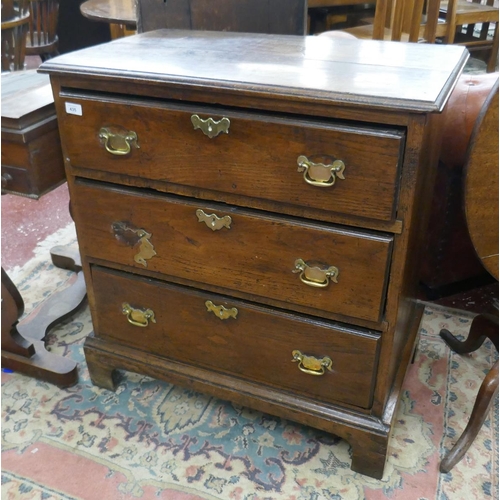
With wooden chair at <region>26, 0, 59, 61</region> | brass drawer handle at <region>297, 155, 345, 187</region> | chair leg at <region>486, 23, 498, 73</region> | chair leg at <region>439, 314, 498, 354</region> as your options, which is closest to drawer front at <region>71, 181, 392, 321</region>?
brass drawer handle at <region>297, 155, 345, 187</region>

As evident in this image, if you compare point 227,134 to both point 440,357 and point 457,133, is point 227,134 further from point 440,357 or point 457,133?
point 440,357

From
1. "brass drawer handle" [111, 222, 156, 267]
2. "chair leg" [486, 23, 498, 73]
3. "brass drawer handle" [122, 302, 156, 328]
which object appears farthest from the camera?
"chair leg" [486, 23, 498, 73]

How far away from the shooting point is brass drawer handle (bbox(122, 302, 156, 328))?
1.47 metres

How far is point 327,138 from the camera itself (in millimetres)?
1041

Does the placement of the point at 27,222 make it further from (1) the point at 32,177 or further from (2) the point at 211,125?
(2) the point at 211,125

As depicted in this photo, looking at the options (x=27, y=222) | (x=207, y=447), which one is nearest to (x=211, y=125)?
(x=207, y=447)

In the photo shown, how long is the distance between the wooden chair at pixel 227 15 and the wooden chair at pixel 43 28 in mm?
2337

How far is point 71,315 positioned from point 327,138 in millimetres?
1295

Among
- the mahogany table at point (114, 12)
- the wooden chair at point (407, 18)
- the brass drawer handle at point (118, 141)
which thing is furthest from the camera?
the mahogany table at point (114, 12)

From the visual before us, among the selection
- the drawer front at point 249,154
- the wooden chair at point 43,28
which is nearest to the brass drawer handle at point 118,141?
the drawer front at point 249,154

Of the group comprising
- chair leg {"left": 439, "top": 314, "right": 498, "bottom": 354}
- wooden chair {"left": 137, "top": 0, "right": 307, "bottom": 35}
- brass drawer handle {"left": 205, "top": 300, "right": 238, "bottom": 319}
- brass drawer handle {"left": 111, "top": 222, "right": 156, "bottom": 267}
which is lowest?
chair leg {"left": 439, "top": 314, "right": 498, "bottom": 354}

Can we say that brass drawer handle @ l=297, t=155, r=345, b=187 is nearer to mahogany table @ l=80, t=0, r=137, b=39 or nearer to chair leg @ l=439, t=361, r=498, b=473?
chair leg @ l=439, t=361, r=498, b=473

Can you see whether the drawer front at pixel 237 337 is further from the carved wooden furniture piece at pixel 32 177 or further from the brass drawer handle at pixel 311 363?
the carved wooden furniture piece at pixel 32 177

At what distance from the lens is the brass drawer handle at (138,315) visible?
58.0 inches
